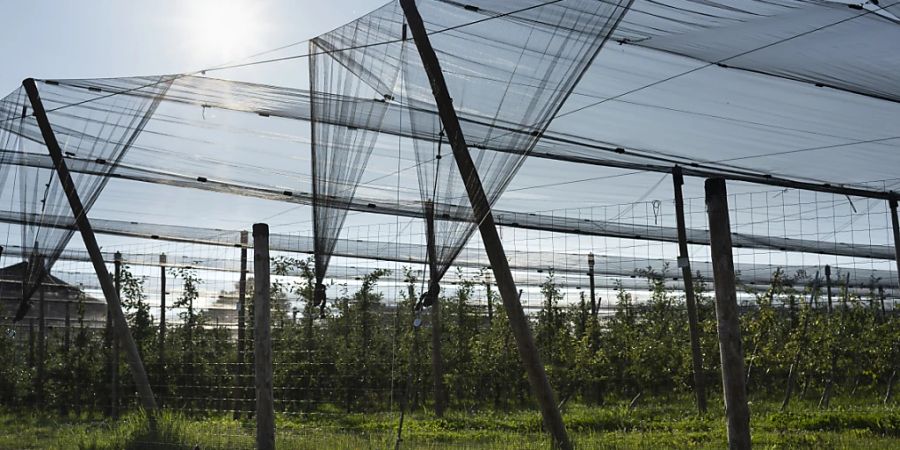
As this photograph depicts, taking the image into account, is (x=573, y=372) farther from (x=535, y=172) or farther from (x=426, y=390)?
(x=535, y=172)

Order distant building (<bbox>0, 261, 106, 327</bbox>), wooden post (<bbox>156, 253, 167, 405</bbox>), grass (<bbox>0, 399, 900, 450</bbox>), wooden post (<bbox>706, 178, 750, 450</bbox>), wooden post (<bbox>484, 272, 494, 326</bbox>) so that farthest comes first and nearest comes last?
wooden post (<bbox>484, 272, 494, 326</bbox>) → distant building (<bbox>0, 261, 106, 327</bbox>) → wooden post (<bbox>156, 253, 167, 405</bbox>) → grass (<bbox>0, 399, 900, 450</bbox>) → wooden post (<bbox>706, 178, 750, 450</bbox>)

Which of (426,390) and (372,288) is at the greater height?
(372,288)

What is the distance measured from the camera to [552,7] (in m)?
6.26

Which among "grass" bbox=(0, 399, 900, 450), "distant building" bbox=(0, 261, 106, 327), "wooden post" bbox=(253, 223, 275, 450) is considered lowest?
"grass" bbox=(0, 399, 900, 450)

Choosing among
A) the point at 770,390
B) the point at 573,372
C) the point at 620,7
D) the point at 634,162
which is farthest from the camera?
the point at 770,390

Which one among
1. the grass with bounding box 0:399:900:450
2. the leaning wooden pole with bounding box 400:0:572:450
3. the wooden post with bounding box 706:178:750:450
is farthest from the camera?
the grass with bounding box 0:399:900:450

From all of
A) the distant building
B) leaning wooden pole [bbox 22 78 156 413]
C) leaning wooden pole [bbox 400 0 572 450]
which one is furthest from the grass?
the distant building

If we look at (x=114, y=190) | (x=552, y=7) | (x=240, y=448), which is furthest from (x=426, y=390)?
(x=552, y=7)

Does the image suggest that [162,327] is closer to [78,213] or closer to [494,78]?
[78,213]

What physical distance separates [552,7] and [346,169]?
245cm

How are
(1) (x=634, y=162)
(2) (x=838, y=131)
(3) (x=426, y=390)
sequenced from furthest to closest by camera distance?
(3) (x=426, y=390), (1) (x=634, y=162), (2) (x=838, y=131)

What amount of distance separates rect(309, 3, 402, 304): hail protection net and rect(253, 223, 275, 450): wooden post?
2.42 feet

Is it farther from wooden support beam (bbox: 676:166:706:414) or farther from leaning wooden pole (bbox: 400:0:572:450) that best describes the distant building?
leaning wooden pole (bbox: 400:0:572:450)

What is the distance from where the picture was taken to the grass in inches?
309
